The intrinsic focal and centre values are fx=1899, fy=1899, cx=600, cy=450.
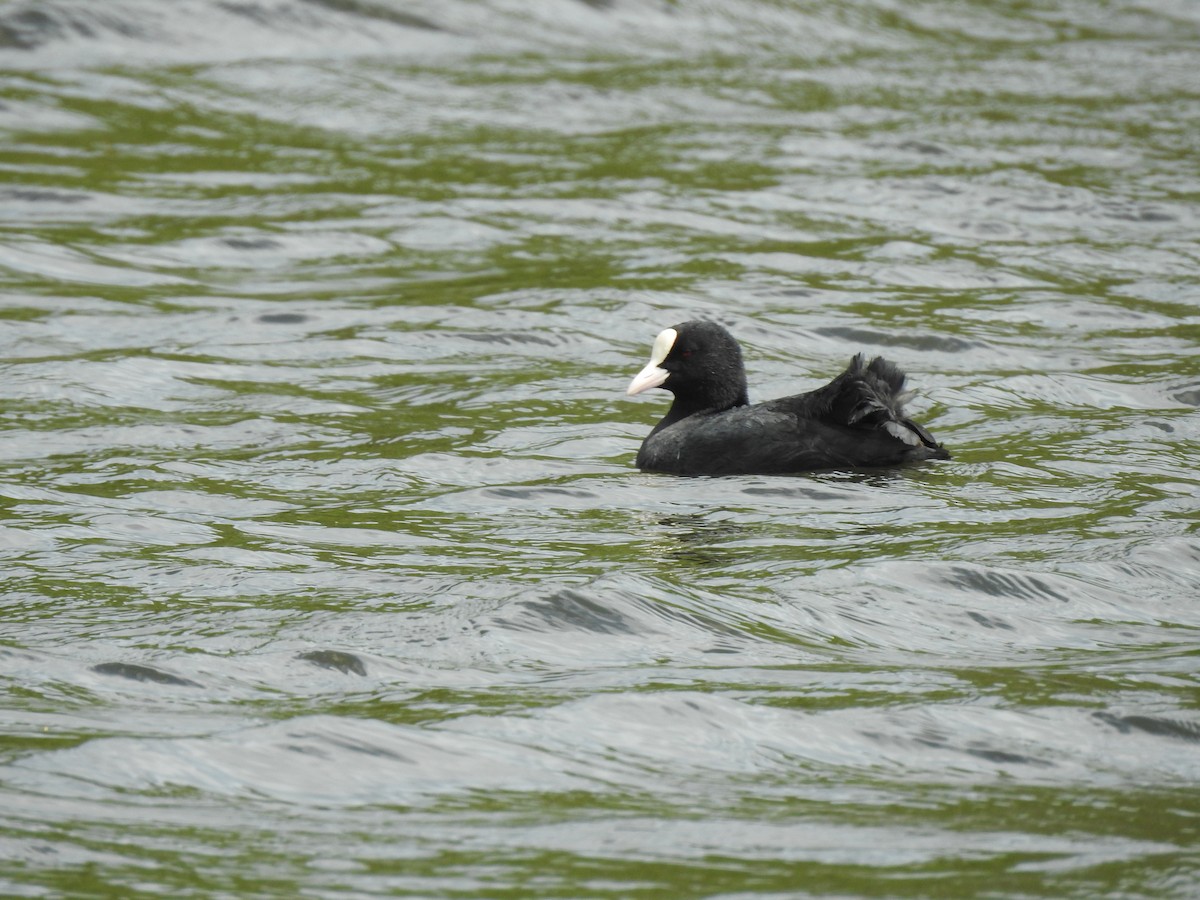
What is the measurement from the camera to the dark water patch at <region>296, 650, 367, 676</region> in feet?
20.4

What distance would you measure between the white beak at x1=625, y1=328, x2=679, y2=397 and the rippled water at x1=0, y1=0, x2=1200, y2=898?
0.45 m

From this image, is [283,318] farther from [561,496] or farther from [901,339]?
[561,496]

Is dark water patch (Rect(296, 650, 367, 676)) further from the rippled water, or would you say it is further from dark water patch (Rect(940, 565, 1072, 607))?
dark water patch (Rect(940, 565, 1072, 607))

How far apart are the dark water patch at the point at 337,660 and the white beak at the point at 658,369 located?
11.4 ft

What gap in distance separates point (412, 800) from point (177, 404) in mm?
5939

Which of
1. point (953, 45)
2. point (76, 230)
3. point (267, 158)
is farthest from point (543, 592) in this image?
point (953, 45)

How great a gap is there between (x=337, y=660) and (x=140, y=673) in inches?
25.1

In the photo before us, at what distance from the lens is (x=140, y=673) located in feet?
20.4

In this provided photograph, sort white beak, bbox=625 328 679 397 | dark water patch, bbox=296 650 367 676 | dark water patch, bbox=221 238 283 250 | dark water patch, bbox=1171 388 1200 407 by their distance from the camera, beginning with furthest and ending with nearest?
dark water patch, bbox=221 238 283 250 < dark water patch, bbox=1171 388 1200 407 < white beak, bbox=625 328 679 397 < dark water patch, bbox=296 650 367 676

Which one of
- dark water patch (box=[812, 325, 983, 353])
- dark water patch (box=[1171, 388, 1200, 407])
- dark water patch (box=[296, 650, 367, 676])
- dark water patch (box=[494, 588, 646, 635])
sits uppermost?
dark water patch (box=[1171, 388, 1200, 407])

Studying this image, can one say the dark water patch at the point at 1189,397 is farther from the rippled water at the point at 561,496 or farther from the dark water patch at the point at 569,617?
the dark water patch at the point at 569,617

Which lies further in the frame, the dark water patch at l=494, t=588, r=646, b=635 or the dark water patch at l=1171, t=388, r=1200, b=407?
the dark water patch at l=1171, t=388, r=1200, b=407

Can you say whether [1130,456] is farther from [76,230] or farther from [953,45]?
[953,45]

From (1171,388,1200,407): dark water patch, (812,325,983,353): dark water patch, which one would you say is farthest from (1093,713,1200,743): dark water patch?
(812,325,983,353): dark water patch
